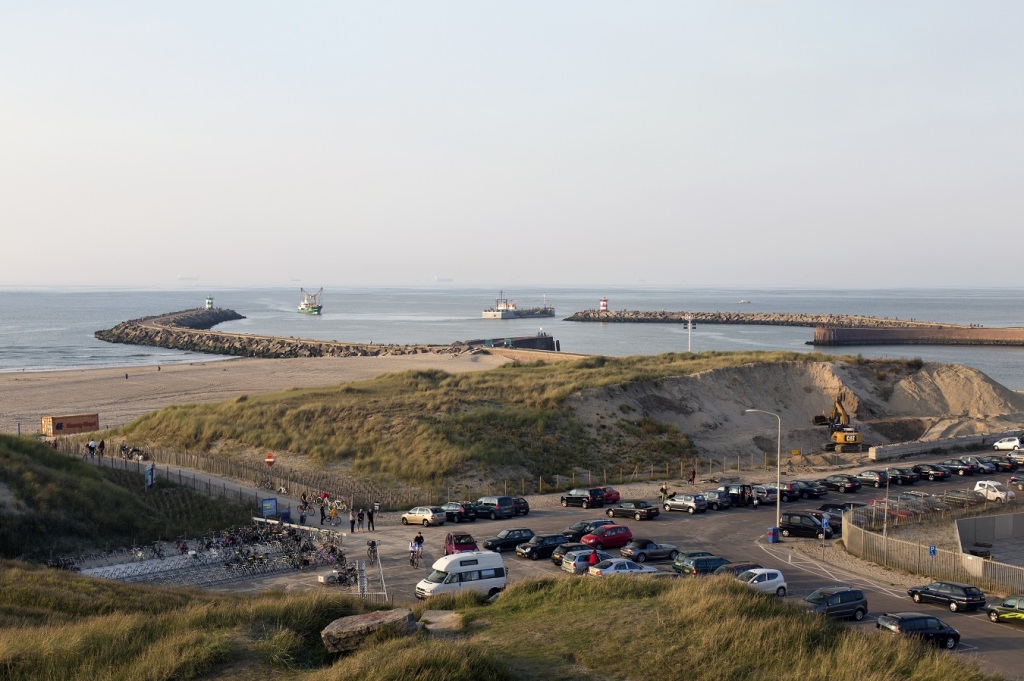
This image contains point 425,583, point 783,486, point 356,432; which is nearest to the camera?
point 425,583

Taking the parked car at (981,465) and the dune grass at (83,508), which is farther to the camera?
the parked car at (981,465)

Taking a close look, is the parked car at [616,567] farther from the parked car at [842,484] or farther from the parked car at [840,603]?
the parked car at [842,484]

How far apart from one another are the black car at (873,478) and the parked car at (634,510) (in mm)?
13800

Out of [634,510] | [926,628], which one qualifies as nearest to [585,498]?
[634,510]

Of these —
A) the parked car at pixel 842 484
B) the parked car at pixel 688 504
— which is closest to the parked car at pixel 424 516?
the parked car at pixel 688 504

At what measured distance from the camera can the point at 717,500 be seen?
39.1 meters

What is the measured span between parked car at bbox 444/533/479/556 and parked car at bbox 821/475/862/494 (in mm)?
21098

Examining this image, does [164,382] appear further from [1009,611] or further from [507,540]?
[1009,611]

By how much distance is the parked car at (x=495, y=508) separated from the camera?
122ft

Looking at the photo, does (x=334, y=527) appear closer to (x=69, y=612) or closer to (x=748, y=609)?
(x=69, y=612)

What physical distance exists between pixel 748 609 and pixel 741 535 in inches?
703

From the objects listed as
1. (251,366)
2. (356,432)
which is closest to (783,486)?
(356,432)

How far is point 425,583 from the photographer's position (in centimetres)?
2445

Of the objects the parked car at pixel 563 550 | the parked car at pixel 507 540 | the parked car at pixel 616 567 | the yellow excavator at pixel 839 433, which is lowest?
the yellow excavator at pixel 839 433
